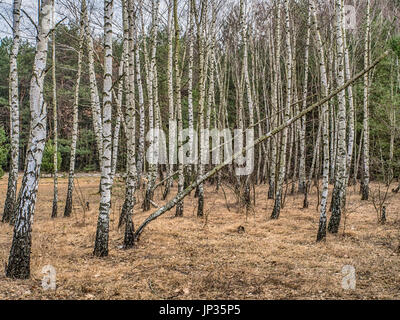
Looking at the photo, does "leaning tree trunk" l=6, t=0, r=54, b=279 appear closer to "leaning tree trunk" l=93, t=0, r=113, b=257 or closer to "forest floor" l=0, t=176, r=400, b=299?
"forest floor" l=0, t=176, r=400, b=299

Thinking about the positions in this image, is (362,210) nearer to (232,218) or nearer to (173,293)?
(232,218)

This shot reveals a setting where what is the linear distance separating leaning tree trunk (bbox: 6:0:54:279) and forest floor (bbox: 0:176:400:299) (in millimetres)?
250

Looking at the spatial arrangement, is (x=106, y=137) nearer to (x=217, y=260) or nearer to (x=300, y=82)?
(x=217, y=260)

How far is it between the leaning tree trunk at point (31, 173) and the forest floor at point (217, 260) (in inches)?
9.8

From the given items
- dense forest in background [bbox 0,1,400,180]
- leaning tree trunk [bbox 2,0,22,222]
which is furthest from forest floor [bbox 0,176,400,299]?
dense forest in background [bbox 0,1,400,180]

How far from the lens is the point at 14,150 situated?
8.22 metres

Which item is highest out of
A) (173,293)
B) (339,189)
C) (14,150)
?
(14,150)

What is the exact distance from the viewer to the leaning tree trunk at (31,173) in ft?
13.0

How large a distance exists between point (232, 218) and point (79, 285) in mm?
5258

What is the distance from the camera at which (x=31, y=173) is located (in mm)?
3975

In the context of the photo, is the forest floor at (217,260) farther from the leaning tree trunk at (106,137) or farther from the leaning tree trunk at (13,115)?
the leaning tree trunk at (13,115)
